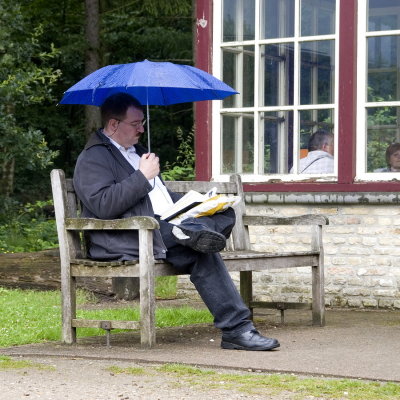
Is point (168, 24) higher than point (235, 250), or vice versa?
point (168, 24)

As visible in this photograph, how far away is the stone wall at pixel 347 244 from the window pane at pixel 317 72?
81 cm

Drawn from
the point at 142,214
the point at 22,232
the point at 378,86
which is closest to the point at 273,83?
the point at 378,86

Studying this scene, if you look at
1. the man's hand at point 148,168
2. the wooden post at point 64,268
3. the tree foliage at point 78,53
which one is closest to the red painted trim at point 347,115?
the man's hand at point 148,168

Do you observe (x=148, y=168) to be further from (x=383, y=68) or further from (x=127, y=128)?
(x=383, y=68)

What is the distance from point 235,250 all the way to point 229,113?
79.1 inches

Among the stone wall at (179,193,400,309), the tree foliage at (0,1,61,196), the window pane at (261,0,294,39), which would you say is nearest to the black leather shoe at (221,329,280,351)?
the stone wall at (179,193,400,309)

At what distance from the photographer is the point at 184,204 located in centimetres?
682

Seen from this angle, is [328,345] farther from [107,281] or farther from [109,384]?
[107,281]

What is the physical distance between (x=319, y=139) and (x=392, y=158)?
25.3 inches

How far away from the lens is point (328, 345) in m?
6.64

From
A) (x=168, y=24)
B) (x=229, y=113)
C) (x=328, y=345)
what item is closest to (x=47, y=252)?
(x=229, y=113)

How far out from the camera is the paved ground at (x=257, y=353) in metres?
5.57

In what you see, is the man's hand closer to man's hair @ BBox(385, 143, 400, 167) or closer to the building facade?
the building facade

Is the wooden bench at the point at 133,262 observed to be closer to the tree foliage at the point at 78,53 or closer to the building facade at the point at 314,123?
the building facade at the point at 314,123
